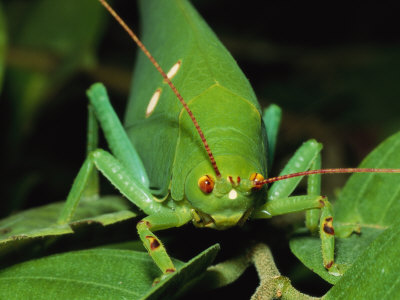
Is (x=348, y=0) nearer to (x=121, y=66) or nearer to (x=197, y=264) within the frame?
(x=121, y=66)

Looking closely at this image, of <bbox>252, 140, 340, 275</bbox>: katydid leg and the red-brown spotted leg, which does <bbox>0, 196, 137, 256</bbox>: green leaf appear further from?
<bbox>252, 140, 340, 275</bbox>: katydid leg

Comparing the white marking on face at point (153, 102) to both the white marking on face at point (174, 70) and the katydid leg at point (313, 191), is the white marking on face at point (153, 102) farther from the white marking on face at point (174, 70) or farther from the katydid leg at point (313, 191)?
the katydid leg at point (313, 191)

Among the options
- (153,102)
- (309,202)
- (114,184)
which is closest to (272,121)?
(153,102)

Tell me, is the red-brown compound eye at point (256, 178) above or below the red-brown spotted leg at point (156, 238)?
above

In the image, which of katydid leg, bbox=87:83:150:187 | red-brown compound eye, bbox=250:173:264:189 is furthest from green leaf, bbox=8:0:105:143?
red-brown compound eye, bbox=250:173:264:189

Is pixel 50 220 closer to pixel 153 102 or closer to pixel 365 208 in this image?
pixel 153 102

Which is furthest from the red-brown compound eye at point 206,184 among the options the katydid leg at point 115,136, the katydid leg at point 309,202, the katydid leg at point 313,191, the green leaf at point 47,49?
the green leaf at point 47,49
